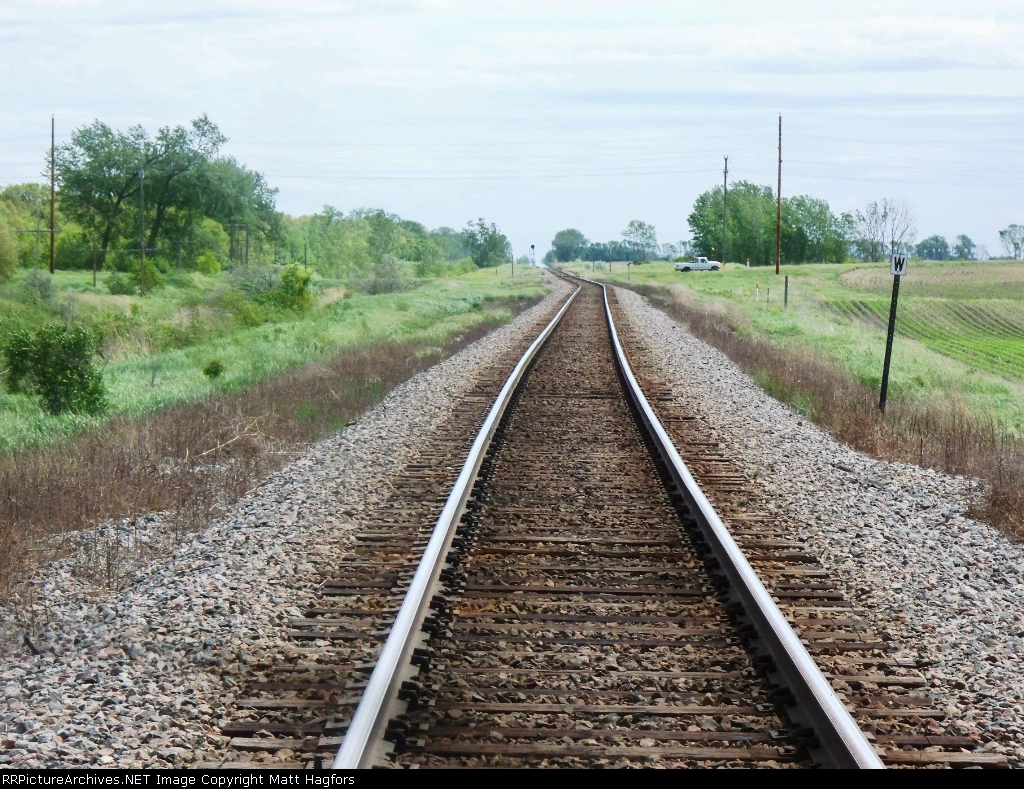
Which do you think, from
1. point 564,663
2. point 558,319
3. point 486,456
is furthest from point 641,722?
point 558,319

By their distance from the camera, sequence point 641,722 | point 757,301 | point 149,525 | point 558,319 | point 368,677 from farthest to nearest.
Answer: point 757,301 < point 558,319 < point 149,525 < point 368,677 < point 641,722

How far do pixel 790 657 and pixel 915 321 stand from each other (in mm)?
57032

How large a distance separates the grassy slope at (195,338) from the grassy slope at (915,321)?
9.02m

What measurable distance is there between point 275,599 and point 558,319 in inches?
896

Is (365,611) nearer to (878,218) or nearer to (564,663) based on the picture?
(564,663)

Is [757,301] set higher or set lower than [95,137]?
lower

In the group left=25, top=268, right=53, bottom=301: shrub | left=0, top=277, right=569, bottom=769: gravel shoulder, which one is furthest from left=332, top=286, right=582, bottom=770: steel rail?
left=25, top=268, right=53, bottom=301: shrub

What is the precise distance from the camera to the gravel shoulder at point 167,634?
4059mm

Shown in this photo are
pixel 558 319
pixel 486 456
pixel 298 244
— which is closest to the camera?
pixel 486 456

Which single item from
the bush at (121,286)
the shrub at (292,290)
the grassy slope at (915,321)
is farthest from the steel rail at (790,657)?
the bush at (121,286)

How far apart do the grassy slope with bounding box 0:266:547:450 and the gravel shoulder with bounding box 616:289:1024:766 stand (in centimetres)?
807

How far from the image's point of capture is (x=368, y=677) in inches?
179

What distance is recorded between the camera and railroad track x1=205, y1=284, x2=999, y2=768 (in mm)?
3943

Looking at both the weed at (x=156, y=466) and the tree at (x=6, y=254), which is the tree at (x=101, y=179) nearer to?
the tree at (x=6, y=254)
